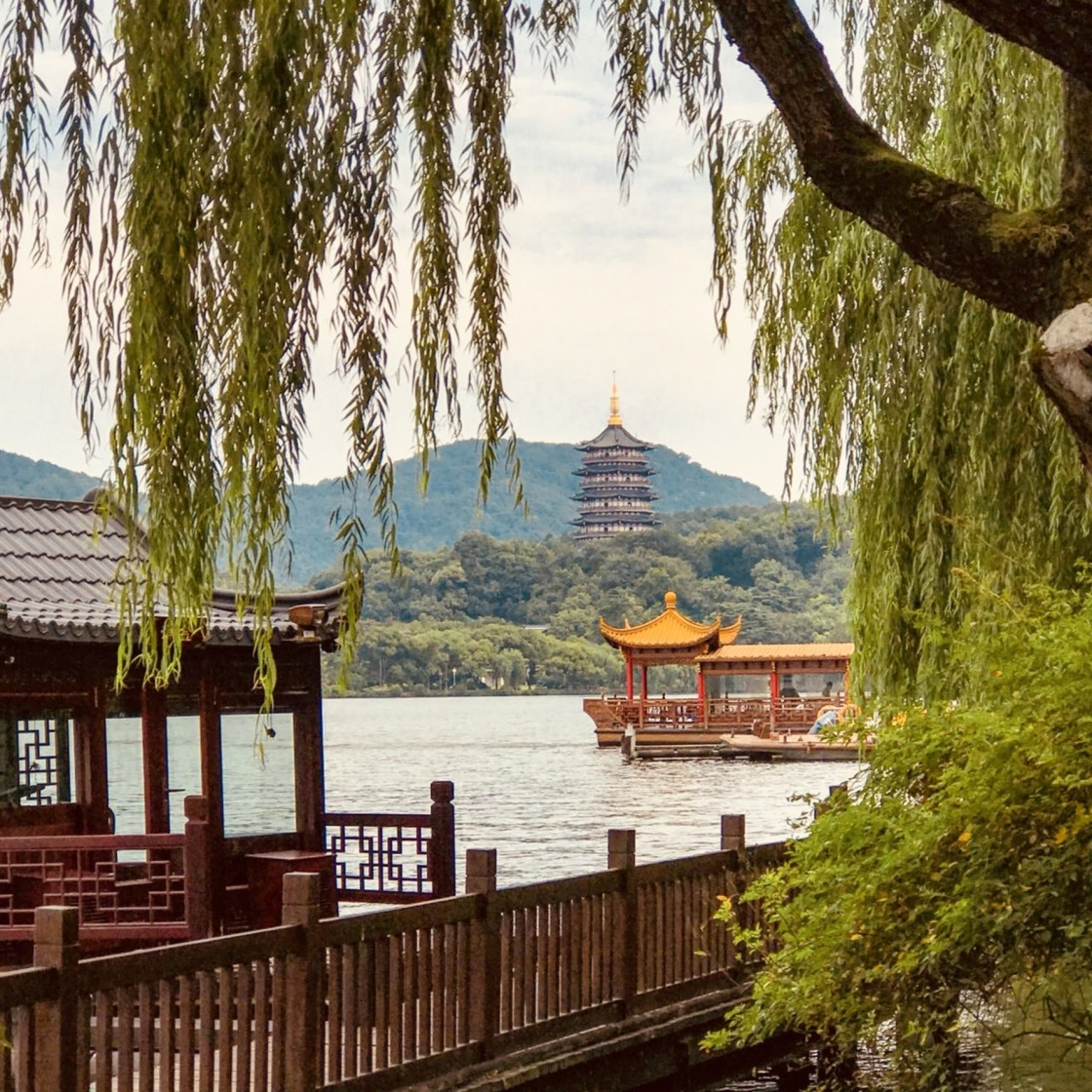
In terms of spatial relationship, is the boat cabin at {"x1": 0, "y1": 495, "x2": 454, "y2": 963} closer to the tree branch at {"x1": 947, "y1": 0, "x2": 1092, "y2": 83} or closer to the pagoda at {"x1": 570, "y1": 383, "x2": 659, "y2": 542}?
the tree branch at {"x1": 947, "y1": 0, "x2": 1092, "y2": 83}

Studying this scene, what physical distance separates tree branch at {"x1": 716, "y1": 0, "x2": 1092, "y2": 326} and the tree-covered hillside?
9127cm

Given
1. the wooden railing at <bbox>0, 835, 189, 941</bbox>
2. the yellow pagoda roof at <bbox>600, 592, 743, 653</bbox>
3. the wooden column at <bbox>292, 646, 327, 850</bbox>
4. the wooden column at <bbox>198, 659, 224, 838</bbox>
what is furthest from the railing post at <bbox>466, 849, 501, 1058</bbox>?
the yellow pagoda roof at <bbox>600, 592, 743, 653</bbox>

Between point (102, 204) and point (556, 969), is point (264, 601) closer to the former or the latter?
point (102, 204)

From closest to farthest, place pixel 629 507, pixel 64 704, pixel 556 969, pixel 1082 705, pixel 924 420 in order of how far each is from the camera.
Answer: pixel 1082 705 < pixel 556 969 < pixel 924 420 < pixel 64 704 < pixel 629 507

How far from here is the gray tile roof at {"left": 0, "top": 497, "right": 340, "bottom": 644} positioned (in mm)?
8992

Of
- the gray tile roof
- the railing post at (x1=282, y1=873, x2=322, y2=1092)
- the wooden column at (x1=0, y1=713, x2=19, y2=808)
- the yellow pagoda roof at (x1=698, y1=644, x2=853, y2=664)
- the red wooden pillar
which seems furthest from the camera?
the red wooden pillar

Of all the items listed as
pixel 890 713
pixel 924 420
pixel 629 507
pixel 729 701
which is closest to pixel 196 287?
pixel 890 713

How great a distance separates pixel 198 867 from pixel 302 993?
281cm

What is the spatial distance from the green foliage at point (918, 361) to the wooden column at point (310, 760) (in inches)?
132

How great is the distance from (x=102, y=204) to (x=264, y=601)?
0.89 meters

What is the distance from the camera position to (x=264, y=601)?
144 inches

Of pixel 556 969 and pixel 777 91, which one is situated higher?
pixel 777 91

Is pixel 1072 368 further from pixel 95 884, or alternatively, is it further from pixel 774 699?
pixel 774 699

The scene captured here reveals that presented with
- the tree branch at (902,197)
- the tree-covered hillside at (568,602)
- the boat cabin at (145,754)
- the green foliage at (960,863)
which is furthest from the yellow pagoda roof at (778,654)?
the tree-covered hillside at (568,602)
